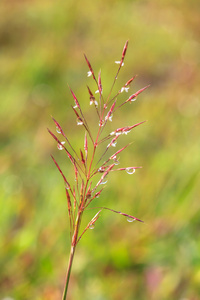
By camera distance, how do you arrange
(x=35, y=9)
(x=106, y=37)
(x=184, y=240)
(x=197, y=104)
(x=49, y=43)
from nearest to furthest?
1. (x=184, y=240)
2. (x=197, y=104)
3. (x=49, y=43)
4. (x=106, y=37)
5. (x=35, y=9)

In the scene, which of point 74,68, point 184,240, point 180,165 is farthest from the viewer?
point 74,68

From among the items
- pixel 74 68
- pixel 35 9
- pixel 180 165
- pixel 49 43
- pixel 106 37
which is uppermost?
pixel 35 9

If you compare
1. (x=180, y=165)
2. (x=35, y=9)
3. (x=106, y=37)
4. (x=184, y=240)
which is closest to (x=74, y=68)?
(x=106, y=37)

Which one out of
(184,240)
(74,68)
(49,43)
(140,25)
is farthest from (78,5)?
(184,240)

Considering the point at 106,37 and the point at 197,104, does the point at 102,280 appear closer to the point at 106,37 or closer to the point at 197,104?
the point at 197,104

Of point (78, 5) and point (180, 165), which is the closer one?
point (180, 165)

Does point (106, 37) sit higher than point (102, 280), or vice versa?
point (106, 37)
